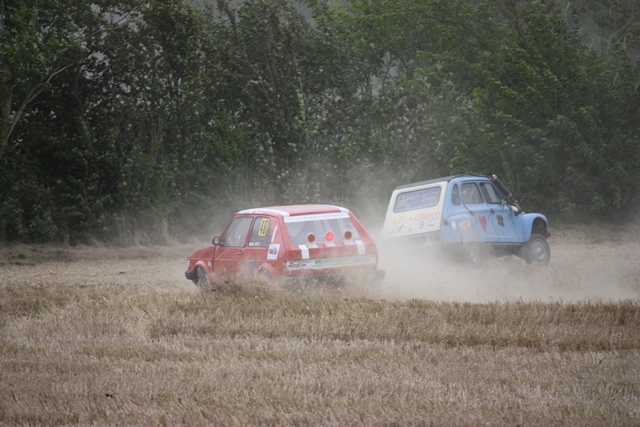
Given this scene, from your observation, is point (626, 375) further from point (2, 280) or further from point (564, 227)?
point (564, 227)

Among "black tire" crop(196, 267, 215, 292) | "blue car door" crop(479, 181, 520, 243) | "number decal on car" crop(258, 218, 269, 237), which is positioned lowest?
"black tire" crop(196, 267, 215, 292)

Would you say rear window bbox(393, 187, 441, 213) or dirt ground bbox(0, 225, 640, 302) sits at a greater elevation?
rear window bbox(393, 187, 441, 213)

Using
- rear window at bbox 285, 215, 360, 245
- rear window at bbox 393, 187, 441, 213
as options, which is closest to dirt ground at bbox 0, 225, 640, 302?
rear window at bbox 285, 215, 360, 245

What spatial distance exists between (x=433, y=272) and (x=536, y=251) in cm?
373

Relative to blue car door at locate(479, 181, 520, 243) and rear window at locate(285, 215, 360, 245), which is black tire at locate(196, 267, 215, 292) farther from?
blue car door at locate(479, 181, 520, 243)

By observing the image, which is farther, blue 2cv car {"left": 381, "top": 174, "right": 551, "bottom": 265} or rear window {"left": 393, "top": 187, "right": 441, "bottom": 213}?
rear window {"left": 393, "top": 187, "right": 441, "bottom": 213}

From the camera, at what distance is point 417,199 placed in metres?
18.4

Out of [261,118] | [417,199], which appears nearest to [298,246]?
[417,199]

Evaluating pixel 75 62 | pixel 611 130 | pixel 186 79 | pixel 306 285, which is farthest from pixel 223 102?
pixel 306 285

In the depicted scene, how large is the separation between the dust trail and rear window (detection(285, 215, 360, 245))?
93cm

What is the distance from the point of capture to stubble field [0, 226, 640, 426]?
244 inches

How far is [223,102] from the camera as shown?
2939 cm

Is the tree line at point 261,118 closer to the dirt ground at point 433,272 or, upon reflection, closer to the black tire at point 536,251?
the dirt ground at point 433,272

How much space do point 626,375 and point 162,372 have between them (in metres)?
3.56
